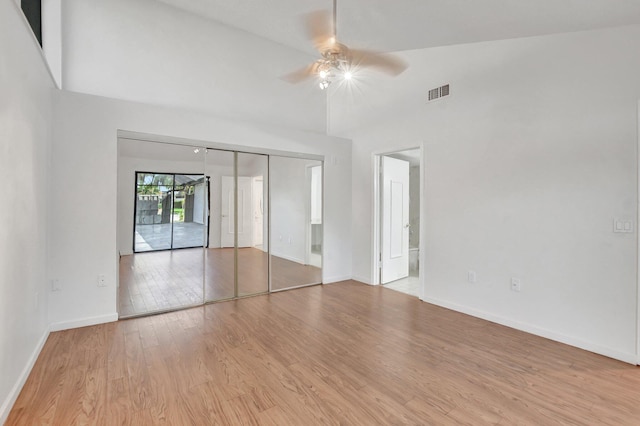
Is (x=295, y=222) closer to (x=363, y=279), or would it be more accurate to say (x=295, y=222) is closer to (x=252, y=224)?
(x=252, y=224)

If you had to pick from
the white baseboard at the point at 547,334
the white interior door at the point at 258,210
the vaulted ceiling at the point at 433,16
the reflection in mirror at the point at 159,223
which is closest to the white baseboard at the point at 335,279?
the white interior door at the point at 258,210

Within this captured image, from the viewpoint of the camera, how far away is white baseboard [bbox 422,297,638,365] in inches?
98.7

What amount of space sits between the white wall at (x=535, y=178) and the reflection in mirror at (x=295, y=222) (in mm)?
1704

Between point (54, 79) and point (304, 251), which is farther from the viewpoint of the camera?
point (304, 251)

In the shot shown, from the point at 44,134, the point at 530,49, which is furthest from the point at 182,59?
the point at 530,49

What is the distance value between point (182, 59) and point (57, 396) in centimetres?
370

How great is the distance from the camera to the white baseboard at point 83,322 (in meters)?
2.99

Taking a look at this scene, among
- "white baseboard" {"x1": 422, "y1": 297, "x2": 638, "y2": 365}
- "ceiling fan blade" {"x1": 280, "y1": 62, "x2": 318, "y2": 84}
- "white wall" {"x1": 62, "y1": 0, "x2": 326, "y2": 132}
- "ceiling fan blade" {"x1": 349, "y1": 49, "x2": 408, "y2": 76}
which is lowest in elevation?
"white baseboard" {"x1": 422, "y1": 297, "x2": 638, "y2": 365}

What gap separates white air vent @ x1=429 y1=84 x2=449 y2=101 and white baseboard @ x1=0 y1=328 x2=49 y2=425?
477 centimetres

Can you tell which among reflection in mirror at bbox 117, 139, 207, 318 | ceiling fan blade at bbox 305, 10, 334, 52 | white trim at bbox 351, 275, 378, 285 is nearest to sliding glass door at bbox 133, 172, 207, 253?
reflection in mirror at bbox 117, 139, 207, 318

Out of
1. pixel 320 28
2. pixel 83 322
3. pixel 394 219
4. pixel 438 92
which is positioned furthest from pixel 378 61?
pixel 83 322

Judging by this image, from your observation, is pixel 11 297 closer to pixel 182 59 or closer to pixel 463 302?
pixel 182 59

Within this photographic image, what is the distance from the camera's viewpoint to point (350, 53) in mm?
2494

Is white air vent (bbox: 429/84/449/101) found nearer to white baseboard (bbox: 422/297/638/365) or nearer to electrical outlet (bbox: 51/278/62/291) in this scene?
white baseboard (bbox: 422/297/638/365)
